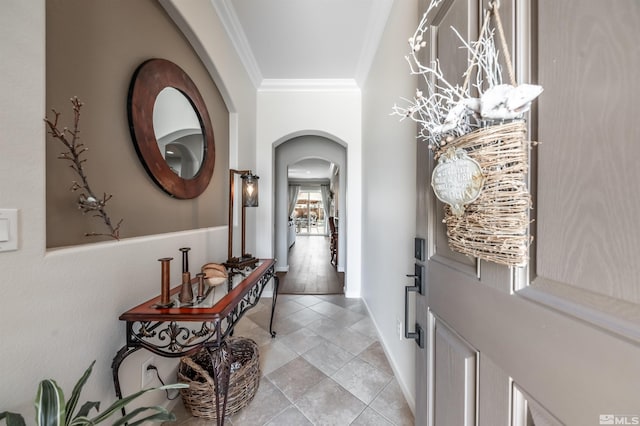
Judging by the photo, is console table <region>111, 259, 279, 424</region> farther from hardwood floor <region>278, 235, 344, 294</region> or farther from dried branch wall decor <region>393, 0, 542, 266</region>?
hardwood floor <region>278, 235, 344, 294</region>

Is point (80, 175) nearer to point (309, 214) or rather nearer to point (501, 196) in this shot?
point (501, 196)

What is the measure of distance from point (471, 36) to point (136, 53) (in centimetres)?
162

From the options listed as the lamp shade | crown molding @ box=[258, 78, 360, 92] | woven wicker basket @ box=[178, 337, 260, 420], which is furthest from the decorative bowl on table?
crown molding @ box=[258, 78, 360, 92]

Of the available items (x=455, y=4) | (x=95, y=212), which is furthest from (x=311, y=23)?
(x=95, y=212)

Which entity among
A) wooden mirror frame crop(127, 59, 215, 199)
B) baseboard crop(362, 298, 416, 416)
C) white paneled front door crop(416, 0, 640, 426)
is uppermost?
wooden mirror frame crop(127, 59, 215, 199)

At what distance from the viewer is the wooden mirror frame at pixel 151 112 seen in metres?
1.20

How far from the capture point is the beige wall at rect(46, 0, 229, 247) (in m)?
0.87

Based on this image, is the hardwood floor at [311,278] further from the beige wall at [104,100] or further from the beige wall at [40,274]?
the beige wall at [40,274]

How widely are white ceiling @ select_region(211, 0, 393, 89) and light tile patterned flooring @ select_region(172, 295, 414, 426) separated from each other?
2938 millimetres

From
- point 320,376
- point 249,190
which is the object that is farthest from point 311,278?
point 249,190

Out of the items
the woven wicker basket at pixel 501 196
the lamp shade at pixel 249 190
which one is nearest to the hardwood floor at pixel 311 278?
the lamp shade at pixel 249 190

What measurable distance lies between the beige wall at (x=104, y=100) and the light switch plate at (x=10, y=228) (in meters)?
0.15

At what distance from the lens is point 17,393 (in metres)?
0.71

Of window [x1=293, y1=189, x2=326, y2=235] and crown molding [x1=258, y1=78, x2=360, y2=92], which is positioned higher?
crown molding [x1=258, y1=78, x2=360, y2=92]
